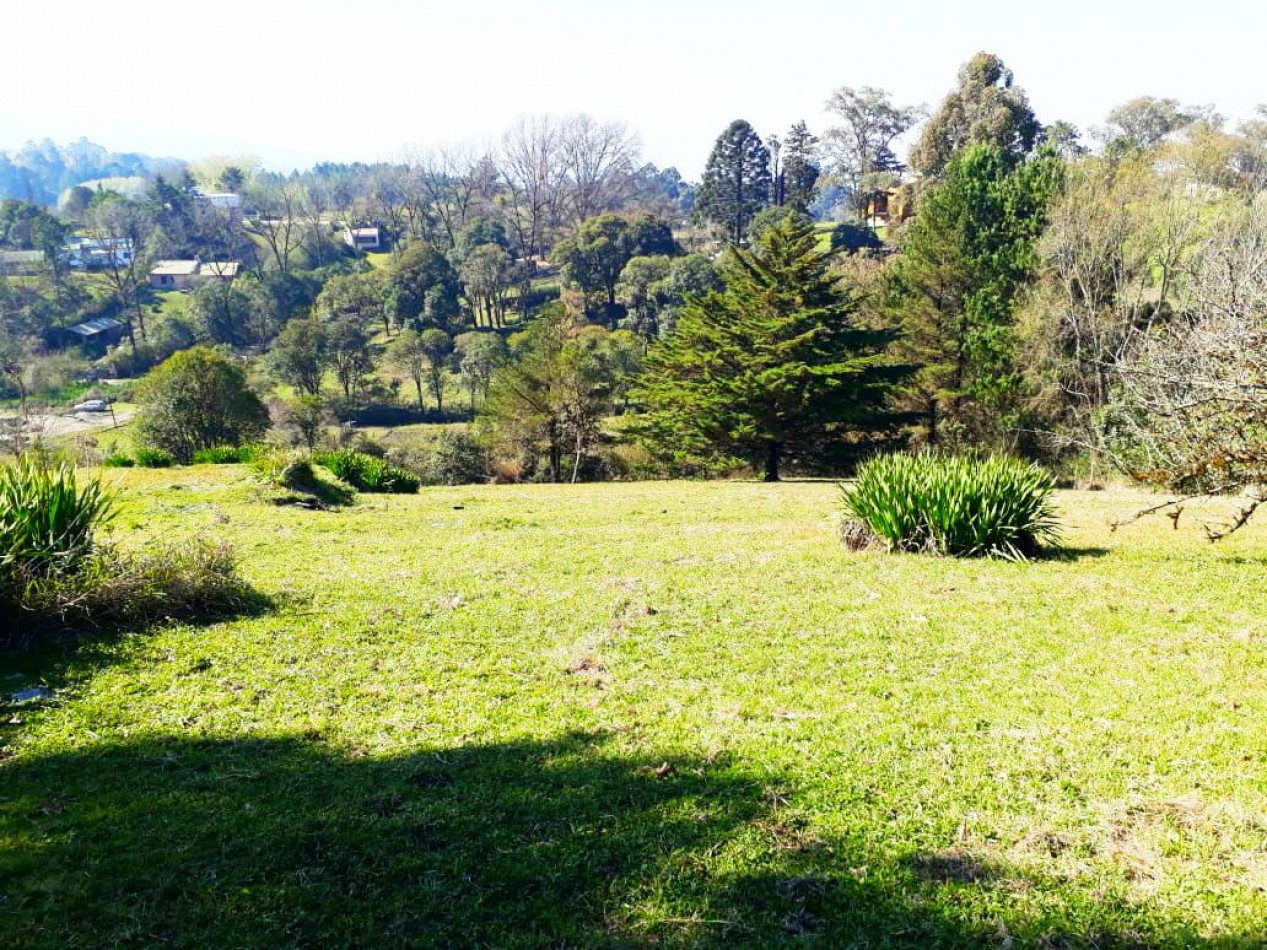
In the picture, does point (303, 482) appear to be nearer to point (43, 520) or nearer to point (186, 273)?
point (43, 520)

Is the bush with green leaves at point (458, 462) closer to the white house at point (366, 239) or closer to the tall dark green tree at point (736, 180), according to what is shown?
the tall dark green tree at point (736, 180)

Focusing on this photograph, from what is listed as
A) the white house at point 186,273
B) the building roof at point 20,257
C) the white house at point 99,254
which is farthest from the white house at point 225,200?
the building roof at point 20,257

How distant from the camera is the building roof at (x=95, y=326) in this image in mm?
71312

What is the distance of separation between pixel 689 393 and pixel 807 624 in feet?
64.6

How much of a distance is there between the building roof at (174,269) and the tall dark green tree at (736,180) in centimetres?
5963

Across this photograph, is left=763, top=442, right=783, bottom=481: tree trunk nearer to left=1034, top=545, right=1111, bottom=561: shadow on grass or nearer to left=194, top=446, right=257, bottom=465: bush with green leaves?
left=194, top=446, right=257, bottom=465: bush with green leaves

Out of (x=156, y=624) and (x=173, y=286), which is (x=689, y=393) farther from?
(x=173, y=286)

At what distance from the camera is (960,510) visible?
9.48m

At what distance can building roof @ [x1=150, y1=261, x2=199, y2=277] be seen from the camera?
291ft

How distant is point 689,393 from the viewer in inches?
Result: 1038

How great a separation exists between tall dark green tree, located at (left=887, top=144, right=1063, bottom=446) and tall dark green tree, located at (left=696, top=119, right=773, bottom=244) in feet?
130

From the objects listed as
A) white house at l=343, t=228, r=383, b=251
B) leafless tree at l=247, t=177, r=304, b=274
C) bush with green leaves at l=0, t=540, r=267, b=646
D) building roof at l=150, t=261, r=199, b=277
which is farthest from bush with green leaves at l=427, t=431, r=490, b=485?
white house at l=343, t=228, r=383, b=251

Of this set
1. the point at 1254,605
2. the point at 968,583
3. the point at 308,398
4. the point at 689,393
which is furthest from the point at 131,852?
the point at 308,398

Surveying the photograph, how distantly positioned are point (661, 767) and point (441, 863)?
1.35 meters
